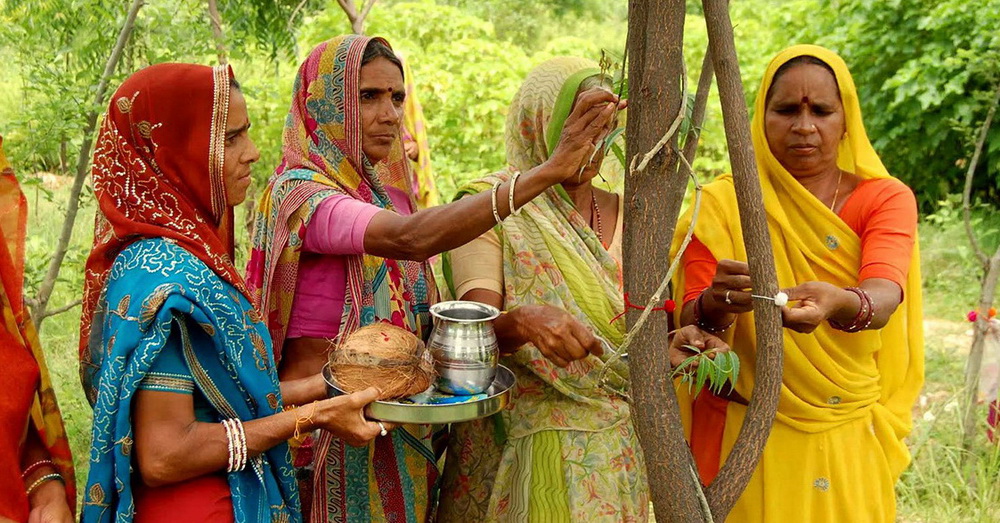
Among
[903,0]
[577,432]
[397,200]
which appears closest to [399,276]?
[397,200]

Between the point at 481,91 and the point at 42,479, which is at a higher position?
the point at 481,91

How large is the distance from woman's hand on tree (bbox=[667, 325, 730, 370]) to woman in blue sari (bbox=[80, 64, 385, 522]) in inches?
26.7

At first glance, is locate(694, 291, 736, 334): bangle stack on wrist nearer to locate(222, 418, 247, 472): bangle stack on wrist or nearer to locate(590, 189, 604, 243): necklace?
locate(590, 189, 604, 243): necklace

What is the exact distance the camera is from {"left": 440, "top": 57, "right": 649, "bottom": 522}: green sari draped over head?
2299 millimetres

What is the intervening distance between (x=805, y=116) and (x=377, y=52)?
1143mm

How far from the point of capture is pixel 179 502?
182 cm

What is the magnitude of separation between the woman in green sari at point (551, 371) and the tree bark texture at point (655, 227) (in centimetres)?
56

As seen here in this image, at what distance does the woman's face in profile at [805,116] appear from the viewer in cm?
230

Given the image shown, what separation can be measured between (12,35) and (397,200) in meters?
2.03

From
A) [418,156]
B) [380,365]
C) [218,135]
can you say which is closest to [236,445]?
[380,365]

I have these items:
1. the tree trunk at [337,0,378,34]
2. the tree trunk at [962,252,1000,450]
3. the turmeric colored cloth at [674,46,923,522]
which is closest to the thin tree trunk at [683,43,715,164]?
the turmeric colored cloth at [674,46,923,522]

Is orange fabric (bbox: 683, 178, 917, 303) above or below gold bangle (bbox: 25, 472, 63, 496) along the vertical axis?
above

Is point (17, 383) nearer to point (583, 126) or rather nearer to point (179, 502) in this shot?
point (179, 502)

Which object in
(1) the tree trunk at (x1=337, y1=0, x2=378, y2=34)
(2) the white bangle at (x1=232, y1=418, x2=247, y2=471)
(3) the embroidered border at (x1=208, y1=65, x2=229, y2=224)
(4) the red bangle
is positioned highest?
(1) the tree trunk at (x1=337, y1=0, x2=378, y2=34)
